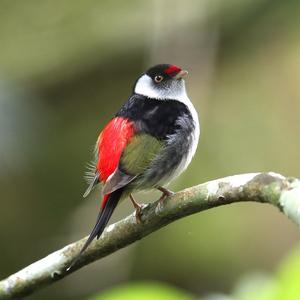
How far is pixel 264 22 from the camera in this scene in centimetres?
736

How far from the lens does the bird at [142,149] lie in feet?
11.3

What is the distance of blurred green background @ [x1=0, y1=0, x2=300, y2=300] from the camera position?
247 inches

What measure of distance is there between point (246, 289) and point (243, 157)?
453cm

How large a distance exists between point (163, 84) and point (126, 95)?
3.04 meters

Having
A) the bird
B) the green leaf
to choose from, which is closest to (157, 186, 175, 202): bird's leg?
the bird

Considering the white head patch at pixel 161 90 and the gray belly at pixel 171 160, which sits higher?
the white head patch at pixel 161 90

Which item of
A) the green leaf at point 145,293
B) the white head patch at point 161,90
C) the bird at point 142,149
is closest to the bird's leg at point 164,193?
the bird at point 142,149

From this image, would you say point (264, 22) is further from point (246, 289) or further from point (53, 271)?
point (246, 289)

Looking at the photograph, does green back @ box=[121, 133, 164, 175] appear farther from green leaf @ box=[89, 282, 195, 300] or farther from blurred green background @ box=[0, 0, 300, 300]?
blurred green background @ box=[0, 0, 300, 300]

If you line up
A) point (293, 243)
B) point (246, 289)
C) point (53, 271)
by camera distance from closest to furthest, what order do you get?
point (246, 289) → point (53, 271) → point (293, 243)

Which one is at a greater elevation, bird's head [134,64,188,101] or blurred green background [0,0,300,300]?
bird's head [134,64,188,101]

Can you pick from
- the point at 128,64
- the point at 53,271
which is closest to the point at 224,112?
the point at 128,64

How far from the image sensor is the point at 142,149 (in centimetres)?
353

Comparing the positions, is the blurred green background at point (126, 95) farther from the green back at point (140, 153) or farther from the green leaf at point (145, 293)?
the green leaf at point (145, 293)
